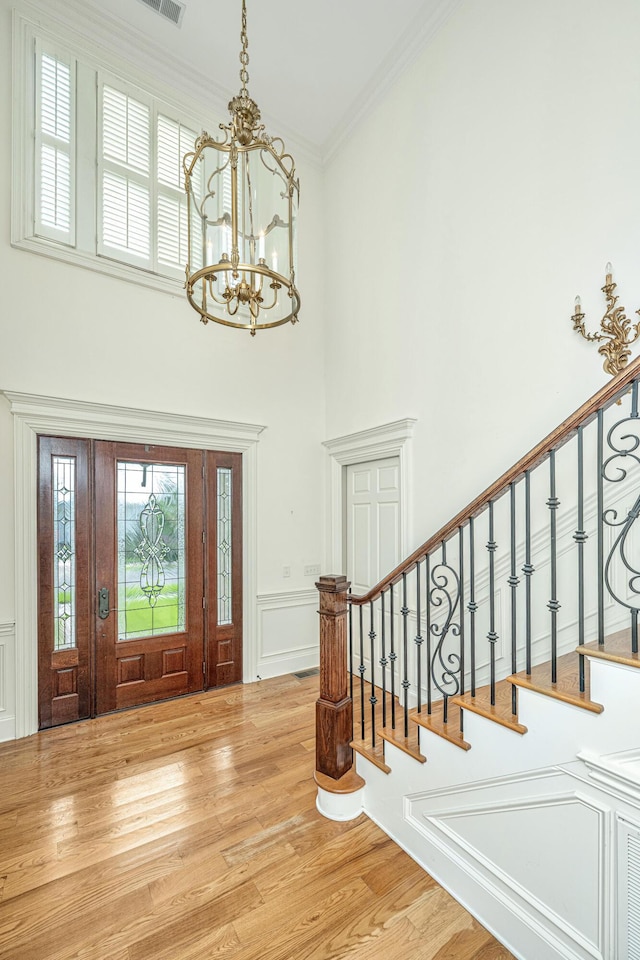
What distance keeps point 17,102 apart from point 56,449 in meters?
2.58

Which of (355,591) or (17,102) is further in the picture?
(355,591)

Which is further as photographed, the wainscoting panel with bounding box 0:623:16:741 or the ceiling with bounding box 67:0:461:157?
the ceiling with bounding box 67:0:461:157

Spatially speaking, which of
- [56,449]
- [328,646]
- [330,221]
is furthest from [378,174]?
[328,646]

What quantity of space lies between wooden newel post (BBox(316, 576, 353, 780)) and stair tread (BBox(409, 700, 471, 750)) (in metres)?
0.43

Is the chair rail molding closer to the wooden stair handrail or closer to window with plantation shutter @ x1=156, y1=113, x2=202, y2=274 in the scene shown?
the wooden stair handrail

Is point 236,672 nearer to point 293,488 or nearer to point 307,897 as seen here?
point 293,488

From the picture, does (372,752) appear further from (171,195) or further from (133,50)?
(133,50)

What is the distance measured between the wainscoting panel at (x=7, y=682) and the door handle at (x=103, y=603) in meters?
0.57

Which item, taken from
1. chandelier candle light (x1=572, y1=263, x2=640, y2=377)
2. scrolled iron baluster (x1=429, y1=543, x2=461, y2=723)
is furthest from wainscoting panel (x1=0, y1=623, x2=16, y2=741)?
chandelier candle light (x1=572, y1=263, x2=640, y2=377)

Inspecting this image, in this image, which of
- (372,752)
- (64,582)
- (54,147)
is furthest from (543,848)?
(54,147)

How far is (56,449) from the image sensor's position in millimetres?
3404

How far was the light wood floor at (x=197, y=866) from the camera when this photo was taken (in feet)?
5.64

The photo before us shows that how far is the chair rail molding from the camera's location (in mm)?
3664

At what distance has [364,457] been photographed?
4230 millimetres
